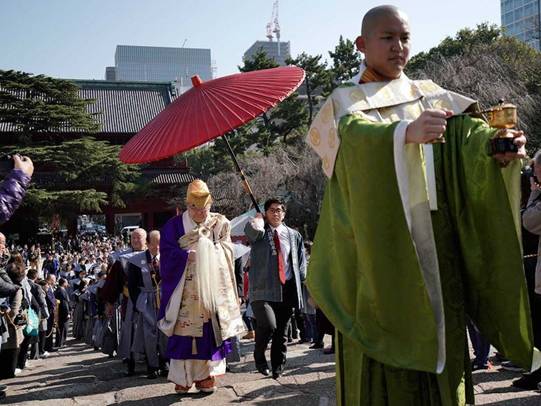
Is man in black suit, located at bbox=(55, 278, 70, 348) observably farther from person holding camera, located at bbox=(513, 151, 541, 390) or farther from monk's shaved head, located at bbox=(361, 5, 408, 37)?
monk's shaved head, located at bbox=(361, 5, 408, 37)

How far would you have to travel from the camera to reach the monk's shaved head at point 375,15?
8.21 ft

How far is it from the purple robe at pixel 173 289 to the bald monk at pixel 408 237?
9.44 feet

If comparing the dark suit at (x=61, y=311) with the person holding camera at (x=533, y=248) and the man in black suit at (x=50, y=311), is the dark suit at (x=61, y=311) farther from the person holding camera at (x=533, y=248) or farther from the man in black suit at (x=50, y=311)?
the person holding camera at (x=533, y=248)

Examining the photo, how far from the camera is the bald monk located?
7.22 feet

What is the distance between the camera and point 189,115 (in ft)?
16.0

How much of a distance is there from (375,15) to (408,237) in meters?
1.00

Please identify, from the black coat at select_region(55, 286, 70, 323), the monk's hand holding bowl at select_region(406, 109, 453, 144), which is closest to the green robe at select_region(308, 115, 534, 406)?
the monk's hand holding bowl at select_region(406, 109, 453, 144)

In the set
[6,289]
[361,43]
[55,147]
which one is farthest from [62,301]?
[55,147]

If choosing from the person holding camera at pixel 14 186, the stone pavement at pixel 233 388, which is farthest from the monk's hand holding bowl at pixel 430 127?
the stone pavement at pixel 233 388

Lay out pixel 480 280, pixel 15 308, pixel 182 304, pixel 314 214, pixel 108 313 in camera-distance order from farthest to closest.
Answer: pixel 314 214 → pixel 108 313 → pixel 15 308 → pixel 182 304 → pixel 480 280

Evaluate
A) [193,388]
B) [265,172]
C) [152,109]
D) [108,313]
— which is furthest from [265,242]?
[152,109]

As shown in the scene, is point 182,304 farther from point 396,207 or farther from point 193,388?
point 396,207

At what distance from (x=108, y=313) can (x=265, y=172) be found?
20.8m

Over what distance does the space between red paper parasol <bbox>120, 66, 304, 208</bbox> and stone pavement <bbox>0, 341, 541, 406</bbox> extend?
2139mm
